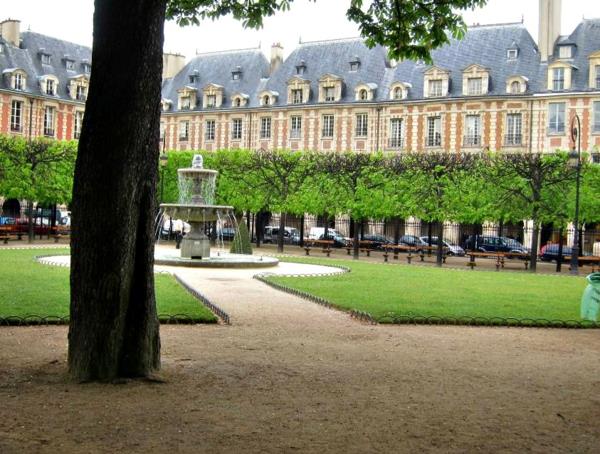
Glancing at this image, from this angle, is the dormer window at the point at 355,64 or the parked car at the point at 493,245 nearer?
the parked car at the point at 493,245

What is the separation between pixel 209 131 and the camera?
47594 millimetres

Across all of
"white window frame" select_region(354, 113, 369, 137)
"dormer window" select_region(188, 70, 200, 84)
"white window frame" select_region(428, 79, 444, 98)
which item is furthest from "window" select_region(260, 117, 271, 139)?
"white window frame" select_region(428, 79, 444, 98)

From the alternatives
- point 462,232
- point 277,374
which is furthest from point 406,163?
point 277,374

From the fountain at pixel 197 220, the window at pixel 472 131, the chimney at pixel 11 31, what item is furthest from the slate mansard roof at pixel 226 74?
the fountain at pixel 197 220

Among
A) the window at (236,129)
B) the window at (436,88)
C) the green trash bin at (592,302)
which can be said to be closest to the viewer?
the green trash bin at (592,302)

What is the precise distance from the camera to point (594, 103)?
119 ft

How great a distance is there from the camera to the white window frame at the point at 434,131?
40.5 meters

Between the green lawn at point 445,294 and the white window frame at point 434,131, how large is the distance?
2148cm

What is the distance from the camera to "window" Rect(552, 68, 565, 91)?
37219 mm

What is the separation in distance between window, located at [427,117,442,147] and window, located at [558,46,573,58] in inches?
275

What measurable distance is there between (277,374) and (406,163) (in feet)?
79.6

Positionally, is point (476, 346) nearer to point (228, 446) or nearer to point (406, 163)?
point (228, 446)

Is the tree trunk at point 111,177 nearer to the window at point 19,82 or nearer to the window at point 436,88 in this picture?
the window at point 436,88

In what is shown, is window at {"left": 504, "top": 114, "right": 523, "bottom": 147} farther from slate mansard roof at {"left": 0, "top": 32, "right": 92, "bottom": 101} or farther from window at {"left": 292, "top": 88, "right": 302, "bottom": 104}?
Result: slate mansard roof at {"left": 0, "top": 32, "right": 92, "bottom": 101}
